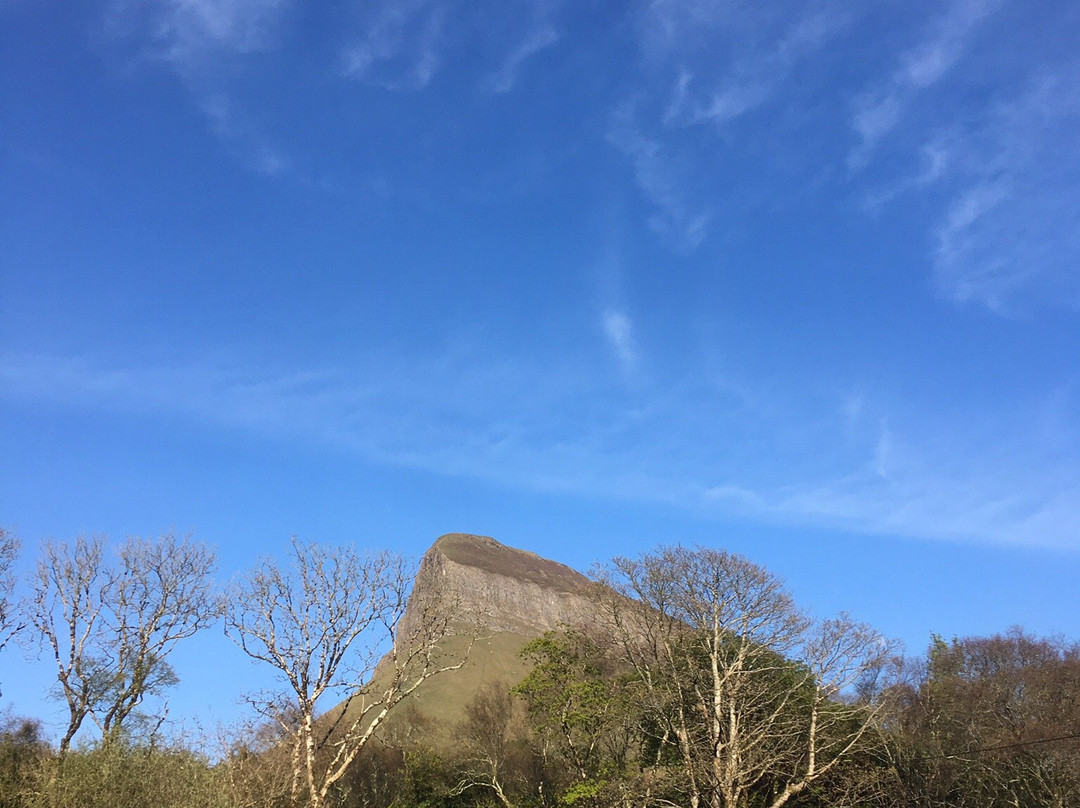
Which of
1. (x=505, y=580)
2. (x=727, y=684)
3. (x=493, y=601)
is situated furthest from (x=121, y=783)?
(x=505, y=580)

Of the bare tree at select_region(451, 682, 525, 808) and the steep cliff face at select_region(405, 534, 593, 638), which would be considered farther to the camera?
the steep cliff face at select_region(405, 534, 593, 638)

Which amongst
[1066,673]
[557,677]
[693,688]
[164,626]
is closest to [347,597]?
[164,626]

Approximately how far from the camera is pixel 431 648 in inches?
1101

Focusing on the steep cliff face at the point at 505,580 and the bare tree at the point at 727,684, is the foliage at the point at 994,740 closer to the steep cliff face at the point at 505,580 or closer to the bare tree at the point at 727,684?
the bare tree at the point at 727,684

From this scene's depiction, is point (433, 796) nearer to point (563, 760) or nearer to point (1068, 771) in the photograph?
point (563, 760)

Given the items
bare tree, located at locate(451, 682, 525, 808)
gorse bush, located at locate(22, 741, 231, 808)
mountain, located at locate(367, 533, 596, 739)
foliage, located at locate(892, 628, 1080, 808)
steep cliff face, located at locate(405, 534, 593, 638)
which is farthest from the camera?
steep cliff face, located at locate(405, 534, 593, 638)

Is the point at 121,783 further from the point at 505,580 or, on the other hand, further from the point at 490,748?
the point at 505,580

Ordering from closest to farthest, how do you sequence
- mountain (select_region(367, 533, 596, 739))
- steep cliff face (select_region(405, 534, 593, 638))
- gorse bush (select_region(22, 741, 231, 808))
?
gorse bush (select_region(22, 741, 231, 808)) < mountain (select_region(367, 533, 596, 739)) < steep cliff face (select_region(405, 534, 593, 638))

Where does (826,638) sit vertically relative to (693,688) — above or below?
above

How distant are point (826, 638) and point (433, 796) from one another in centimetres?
2053

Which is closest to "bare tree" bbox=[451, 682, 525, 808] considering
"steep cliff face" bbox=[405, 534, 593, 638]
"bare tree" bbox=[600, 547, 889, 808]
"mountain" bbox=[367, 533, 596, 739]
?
"bare tree" bbox=[600, 547, 889, 808]

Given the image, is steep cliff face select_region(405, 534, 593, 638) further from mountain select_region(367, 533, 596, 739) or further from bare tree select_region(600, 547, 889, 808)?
bare tree select_region(600, 547, 889, 808)

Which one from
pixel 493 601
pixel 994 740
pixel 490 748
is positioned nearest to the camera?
pixel 994 740

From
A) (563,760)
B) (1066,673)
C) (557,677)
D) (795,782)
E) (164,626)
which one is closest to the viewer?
(164,626)
